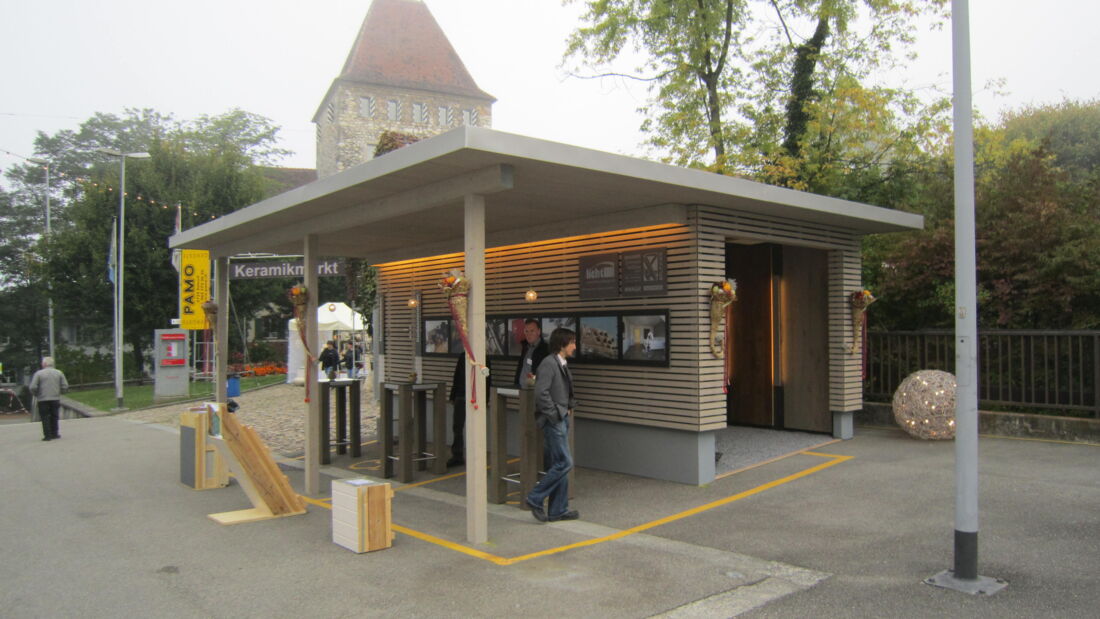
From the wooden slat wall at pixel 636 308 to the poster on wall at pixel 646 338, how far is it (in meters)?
0.11

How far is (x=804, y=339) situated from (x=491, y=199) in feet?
17.6

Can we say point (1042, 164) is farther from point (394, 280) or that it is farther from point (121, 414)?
point (121, 414)

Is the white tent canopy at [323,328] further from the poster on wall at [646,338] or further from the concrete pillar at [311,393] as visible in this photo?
the poster on wall at [646,338]

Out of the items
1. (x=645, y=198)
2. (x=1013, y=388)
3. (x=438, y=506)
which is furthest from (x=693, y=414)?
(x=1013, y=388)

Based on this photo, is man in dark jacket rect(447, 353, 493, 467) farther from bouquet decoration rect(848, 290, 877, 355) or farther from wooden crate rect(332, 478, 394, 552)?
bouquet decoration rect(848, 290, 877, 355)

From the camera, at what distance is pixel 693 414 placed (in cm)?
814

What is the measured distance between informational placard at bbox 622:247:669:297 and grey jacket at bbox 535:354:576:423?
77.3 inches

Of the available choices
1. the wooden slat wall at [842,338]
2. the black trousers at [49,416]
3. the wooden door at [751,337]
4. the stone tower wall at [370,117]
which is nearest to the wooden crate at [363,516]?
the wooden slat wall at [842,338]

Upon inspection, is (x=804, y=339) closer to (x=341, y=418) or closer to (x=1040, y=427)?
(x=1040, y=427)

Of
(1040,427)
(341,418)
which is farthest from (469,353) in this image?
(1040,427)

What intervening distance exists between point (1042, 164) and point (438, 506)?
10439 mm

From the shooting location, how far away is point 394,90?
5541cm

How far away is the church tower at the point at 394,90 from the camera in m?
53.9

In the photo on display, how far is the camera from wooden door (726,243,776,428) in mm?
11141
